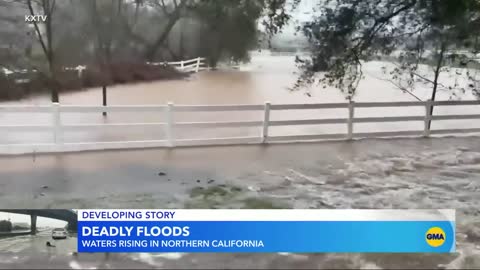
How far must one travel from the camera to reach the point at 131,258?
176 centimetres

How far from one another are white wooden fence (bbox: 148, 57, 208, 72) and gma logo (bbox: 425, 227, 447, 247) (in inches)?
45.2

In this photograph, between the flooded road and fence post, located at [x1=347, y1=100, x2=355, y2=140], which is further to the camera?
fence post, located at [x1=347, y1=100, x2=355, y2=140]

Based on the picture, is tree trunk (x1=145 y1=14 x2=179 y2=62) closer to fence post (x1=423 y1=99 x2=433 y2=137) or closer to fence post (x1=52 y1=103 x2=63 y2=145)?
fence post (x1=52 y1=103 x2=63 y2=145)

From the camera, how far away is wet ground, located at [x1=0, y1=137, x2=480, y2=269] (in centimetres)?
178

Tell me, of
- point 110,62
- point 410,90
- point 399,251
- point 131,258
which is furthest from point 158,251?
point 410,90

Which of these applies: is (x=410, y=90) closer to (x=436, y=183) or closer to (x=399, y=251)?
(x=436, y=183)

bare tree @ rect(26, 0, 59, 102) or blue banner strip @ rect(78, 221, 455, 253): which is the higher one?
bare tree @ rect(26, 0, 59, 102)

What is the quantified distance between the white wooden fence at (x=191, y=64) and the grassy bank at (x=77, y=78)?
0.02 m

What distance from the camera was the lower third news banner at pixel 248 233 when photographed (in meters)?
1.75

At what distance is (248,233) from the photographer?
5.83 feet

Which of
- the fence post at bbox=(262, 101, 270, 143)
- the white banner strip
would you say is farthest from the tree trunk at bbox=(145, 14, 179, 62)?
the white banner strip

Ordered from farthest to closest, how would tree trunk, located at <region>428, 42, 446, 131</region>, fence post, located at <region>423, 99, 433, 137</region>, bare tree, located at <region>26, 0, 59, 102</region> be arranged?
fence post, located at <region>423, 99, 433, 137</region>, tree trunk, located at <region>428, 42, 446, 131</region>, bare tree, located at <region>26, 0, 59, 102</region>

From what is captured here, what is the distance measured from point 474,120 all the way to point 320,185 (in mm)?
848

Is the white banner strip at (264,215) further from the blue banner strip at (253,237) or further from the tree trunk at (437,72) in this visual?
the tree trunk at (437,72)
